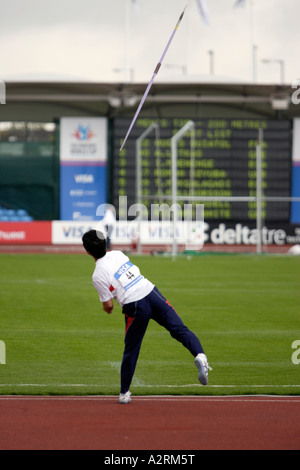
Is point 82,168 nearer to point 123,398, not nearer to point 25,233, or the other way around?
point 25,233

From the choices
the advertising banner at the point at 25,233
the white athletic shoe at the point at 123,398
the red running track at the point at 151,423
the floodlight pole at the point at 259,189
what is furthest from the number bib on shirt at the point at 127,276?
the advertising banner at the point at 25,233

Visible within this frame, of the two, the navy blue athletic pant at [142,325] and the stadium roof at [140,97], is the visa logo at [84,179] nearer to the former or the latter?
the stadium roof at [140,97]

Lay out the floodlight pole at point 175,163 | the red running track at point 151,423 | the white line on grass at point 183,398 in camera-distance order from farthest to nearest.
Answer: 1. the floodlight pole at point 175,163
2. the white line on grass at point 183,398
3. the red running track at point 151,423

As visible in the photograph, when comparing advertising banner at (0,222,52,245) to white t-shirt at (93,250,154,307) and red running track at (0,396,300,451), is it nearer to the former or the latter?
red running track at (0,396,300,451)

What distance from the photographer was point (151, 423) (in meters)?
7.06

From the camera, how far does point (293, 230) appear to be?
36.6 meters

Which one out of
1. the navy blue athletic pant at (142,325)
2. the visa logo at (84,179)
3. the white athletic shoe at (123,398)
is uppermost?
the visa logo at (84,179)

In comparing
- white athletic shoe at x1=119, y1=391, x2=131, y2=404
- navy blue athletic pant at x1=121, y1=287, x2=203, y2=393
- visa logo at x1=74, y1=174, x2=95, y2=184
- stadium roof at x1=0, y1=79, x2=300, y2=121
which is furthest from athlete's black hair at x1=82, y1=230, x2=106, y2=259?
visa logo at x1=74, y1=174, x2=95, y2=184

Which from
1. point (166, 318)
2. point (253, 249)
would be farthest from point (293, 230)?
point (166, 318)

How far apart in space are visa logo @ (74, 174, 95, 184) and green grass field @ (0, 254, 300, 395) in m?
15.4

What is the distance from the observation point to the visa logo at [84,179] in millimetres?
39188

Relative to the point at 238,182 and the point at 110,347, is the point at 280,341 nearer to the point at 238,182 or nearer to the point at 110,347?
the point at 110,347
